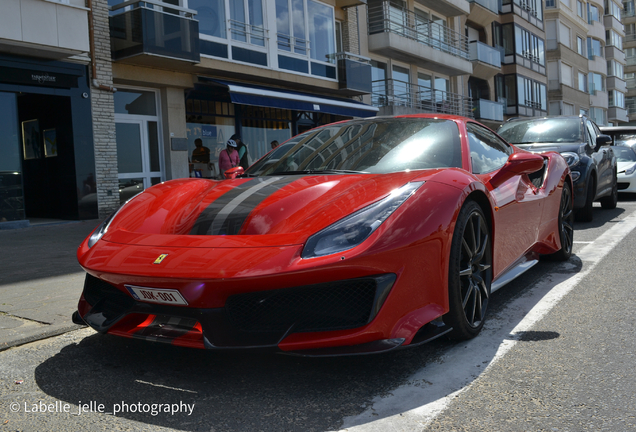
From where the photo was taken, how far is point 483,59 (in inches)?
1188

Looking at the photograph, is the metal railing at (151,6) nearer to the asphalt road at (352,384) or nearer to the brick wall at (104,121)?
the brick wall at (104,121)

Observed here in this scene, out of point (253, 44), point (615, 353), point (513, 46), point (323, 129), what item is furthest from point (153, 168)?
point (513, 46)

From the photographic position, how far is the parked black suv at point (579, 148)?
7.99m

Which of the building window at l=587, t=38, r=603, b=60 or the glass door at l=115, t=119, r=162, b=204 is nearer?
the glass door at l=115, t=119, r=162, b=204

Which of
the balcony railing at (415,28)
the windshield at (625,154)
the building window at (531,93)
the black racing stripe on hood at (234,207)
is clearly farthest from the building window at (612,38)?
the black racing stripe on hood at (234,207)

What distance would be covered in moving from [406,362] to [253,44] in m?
14.4

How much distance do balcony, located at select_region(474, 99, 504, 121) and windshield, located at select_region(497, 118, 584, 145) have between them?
20.7 metres

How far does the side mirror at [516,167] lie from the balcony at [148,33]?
10.6 m

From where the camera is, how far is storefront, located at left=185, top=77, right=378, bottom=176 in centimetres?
1488

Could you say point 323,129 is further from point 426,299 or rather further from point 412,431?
point 412,431

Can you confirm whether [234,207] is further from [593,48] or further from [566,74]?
[593,48]

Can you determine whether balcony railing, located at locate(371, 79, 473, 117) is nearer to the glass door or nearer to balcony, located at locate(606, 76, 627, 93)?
the glass door

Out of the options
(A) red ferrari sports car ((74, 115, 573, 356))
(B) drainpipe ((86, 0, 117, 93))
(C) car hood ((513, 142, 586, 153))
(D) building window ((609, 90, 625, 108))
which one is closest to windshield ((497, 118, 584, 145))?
(C) car hood ((513, 142, 586, 153))

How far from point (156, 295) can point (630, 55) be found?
236 feet
